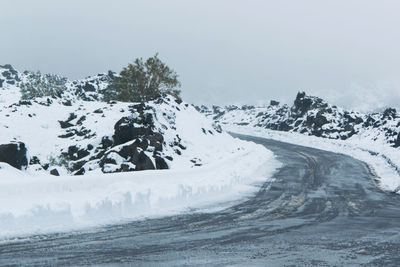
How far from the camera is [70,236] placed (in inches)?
252

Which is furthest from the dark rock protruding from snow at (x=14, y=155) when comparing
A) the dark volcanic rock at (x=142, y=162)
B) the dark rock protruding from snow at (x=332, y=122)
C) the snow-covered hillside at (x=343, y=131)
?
the dark rock protruding from snow at (x=332, y=122)

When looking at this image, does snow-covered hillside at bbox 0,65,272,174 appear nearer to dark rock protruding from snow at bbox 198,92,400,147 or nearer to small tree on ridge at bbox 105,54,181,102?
small tree on ridge at bbox 105,54,181,102

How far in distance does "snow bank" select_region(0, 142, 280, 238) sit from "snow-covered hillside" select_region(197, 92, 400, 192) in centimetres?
905

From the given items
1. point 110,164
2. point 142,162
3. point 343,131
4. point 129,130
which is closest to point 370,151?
point 129,130

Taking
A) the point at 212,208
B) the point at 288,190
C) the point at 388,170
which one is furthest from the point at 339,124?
the point at 212,208

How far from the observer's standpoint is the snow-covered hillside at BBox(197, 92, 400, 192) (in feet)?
92.6

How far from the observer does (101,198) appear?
27.8 feet

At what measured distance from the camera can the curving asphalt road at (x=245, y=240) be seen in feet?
17.1

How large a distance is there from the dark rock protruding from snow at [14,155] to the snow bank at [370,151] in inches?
716

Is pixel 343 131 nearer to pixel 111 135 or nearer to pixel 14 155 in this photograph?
pixel 111 135

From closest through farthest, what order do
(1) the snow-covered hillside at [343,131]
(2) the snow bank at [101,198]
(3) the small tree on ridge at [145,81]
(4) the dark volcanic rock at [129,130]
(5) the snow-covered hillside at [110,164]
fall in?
(2) the snow bank at [101,198], (5) the snow-covered hillside at [110,164], (4) the dark volcanic rock at [129,130], (1) the snow-covered hillside at [343,131], (3) the small tree on ridge at [145,81]

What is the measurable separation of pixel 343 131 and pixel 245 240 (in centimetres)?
5441

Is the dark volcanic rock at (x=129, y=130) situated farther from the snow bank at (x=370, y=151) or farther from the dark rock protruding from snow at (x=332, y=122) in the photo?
the dark rock protruding from snow at (x=332, y=122)

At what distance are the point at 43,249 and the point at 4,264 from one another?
81cm
